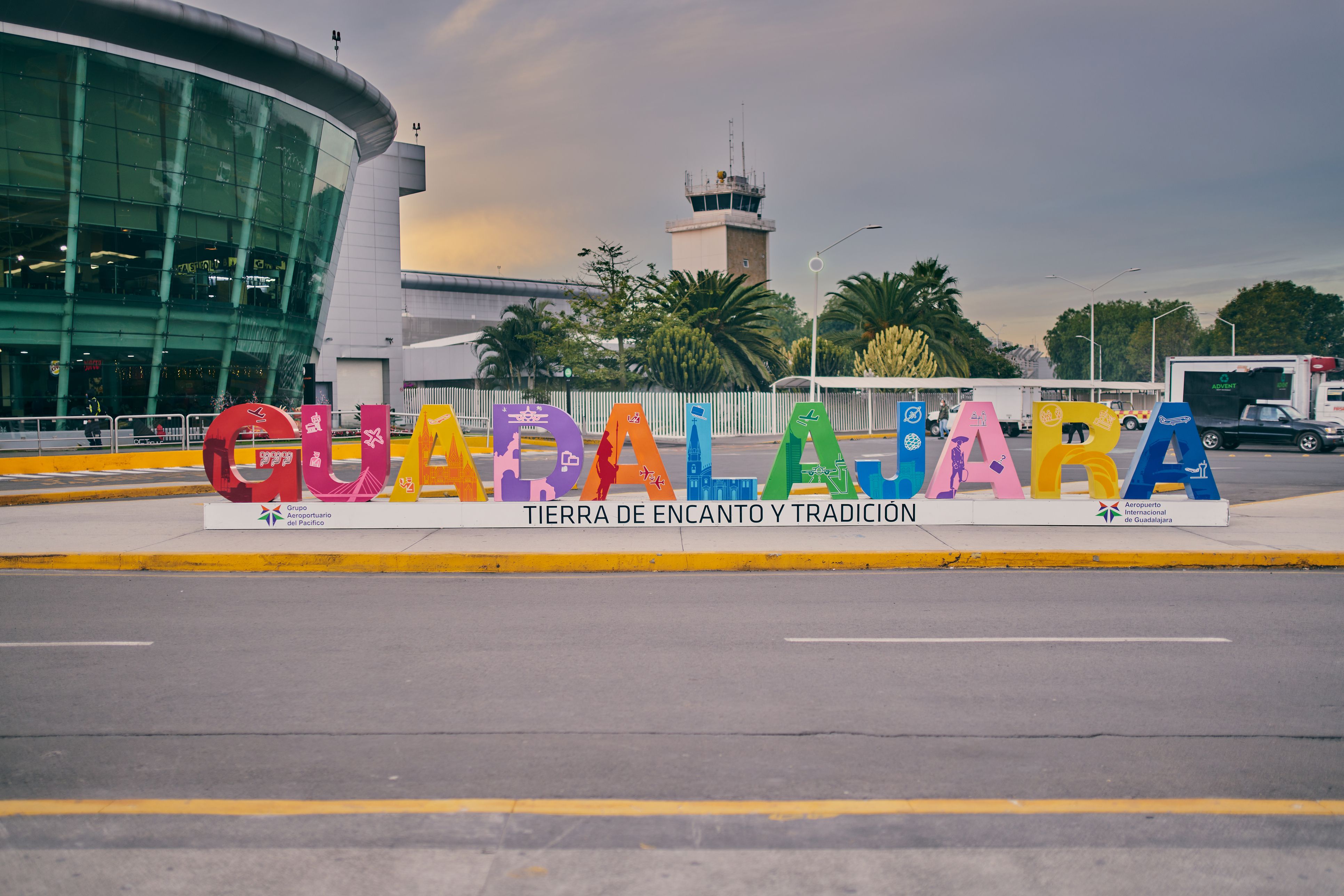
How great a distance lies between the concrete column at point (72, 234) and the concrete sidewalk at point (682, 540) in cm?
2381

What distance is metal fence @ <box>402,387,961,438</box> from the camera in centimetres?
4241

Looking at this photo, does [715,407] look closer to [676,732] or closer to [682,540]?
[682,540]

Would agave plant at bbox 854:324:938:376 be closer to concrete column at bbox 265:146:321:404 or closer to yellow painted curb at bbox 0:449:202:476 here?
concrete column at bbox 265:146:321:404

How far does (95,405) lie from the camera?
35.4m

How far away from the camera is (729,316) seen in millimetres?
50750

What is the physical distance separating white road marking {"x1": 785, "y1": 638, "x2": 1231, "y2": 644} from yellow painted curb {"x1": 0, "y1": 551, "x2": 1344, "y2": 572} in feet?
10.4

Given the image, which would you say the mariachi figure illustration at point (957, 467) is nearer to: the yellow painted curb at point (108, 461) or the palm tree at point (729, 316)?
the yellow painted curb at point (108, 461)

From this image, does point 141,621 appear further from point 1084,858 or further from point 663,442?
point 663,442

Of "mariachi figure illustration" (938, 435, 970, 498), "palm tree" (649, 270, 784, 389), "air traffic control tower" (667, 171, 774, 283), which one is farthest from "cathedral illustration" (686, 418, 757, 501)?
"air traffic control tower" (667, 171, 774, 283)

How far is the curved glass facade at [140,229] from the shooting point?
108ft

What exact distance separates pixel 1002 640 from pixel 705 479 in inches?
244

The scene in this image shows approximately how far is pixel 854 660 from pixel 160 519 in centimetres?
1166

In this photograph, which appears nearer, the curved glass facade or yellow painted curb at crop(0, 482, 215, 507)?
yellow painted curb at crop(0, 482, 215, 507)

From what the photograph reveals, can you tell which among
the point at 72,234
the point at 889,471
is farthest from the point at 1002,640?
the point at 72,234
